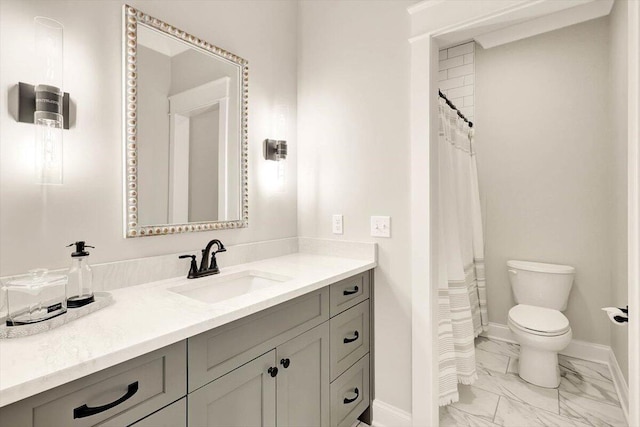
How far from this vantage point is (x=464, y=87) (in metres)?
3.14

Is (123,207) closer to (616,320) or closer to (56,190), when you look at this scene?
(56,190)

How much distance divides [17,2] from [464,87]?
10.7 feet

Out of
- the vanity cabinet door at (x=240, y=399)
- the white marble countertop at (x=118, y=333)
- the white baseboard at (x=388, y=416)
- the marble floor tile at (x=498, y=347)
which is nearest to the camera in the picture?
the white marble countertop at (x=118, y=333)

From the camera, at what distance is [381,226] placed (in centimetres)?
184

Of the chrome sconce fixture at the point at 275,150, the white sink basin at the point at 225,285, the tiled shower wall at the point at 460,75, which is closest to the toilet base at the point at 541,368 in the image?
the white sink basin at the point at 225,285

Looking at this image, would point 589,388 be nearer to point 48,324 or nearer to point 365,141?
point 365,141

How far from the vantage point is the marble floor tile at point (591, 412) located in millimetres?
1872

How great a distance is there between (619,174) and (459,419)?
190 cm

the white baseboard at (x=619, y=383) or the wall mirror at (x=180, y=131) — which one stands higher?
the wall mirror at (x=180, y=131)

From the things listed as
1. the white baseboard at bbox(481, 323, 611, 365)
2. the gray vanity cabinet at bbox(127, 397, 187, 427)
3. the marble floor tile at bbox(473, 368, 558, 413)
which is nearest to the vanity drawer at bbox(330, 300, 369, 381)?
the gray vanity cabinet at bbox(127, 397, 187, 427)

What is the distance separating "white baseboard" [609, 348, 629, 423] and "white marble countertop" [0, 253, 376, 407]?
2.05 metres

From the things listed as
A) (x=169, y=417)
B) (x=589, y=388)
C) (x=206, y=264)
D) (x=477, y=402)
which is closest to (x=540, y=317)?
(x=589, y=388)

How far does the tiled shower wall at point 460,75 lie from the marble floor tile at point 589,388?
2.32 meters

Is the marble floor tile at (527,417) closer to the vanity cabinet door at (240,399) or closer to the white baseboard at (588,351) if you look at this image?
the white baseboard at (588,351)
